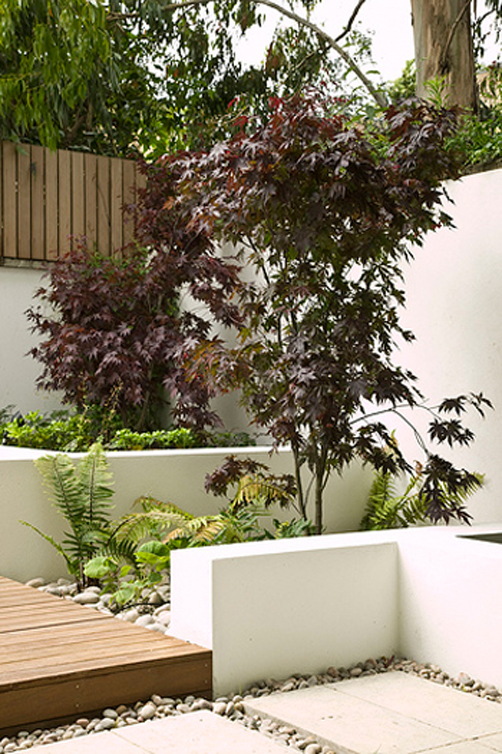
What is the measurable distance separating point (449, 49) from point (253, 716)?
5729 mm

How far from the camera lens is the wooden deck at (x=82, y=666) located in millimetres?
3240

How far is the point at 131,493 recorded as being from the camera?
5.74m

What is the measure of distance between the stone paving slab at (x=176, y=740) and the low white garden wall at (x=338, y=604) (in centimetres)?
42

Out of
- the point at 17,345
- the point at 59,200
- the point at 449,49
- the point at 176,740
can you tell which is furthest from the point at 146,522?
the point at 59,200

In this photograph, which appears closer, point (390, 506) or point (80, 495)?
point (80, 495)

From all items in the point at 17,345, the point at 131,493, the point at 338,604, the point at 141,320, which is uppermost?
the point at 141,320

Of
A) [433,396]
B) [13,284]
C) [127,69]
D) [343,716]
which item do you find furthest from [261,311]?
[127,69]

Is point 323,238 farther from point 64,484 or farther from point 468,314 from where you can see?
point 64,484

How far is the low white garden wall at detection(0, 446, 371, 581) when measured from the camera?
536 centimetres

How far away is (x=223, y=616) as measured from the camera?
3.65 metres

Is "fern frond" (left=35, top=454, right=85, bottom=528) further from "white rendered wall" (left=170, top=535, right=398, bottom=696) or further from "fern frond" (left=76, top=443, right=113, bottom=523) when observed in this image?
"white rendered wall" (left=170, top=535, right=398, bottom=696)

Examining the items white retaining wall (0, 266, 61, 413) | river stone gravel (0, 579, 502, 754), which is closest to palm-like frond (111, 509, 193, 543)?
river stone gravel (0, 579, 502, 754)

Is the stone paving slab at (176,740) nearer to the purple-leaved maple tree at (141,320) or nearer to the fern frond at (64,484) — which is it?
the fern frond at (64,484)

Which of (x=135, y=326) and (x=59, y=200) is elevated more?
(x=59, y=200)
